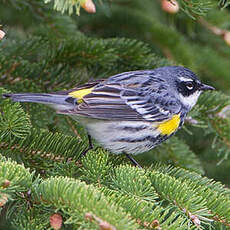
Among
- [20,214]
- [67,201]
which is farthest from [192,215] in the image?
[20,214]

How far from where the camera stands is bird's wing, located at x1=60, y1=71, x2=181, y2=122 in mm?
3246

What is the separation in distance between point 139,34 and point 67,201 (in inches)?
111

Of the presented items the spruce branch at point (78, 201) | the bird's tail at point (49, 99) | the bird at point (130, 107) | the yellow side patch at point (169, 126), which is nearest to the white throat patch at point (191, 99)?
the bird at point (130, 107)

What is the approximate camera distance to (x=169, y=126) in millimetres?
3402

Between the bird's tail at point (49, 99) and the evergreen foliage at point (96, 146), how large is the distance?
0.31 feet

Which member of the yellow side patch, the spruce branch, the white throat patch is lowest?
the yellow side patch

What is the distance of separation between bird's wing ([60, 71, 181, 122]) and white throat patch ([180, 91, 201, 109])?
0.09 m

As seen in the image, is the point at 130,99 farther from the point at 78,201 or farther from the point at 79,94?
the point at 78,201

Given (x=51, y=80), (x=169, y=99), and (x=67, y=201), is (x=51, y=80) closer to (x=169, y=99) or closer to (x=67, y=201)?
(x=169, y=99)

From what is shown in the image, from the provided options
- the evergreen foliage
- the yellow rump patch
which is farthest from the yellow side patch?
the yellow rump patch

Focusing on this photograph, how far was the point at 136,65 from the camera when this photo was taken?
3.65m

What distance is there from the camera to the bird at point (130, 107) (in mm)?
→ 3207

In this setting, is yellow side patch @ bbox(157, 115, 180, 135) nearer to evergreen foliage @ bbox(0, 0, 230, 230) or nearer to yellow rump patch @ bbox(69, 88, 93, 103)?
evergreen foliage @ bbox(0, 0, 230, 230)

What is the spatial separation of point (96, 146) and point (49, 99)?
513 millimetres
